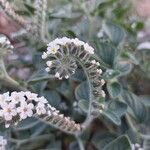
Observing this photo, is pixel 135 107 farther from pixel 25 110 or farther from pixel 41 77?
pixel 25 110

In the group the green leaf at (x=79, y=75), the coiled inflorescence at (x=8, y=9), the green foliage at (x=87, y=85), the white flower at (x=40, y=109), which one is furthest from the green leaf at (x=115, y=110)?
the coiled inflorescence at (x=8, y=9)

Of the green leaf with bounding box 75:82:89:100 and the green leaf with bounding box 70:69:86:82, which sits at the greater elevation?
the green leaf with bounding box 70:69:86:82

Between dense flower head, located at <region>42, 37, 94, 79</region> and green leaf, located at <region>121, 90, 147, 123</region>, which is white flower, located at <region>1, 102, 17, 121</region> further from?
green leaf, located at <region>121, 90, 147, 123</region>

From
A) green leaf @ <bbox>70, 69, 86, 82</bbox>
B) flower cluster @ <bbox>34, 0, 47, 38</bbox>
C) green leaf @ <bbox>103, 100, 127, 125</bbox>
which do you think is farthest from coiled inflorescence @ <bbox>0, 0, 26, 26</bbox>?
green leaf @ <bbox>103, 100, 127, 125</bbox>

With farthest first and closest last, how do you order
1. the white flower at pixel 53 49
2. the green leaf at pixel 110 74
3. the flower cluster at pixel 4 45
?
the green leaf at pixel 110 74, the flower cluster at pixel 4 45, the white flower at pixel 53 49

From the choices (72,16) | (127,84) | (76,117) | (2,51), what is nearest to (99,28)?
(72,16)

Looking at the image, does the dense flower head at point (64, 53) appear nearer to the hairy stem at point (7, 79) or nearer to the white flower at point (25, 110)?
the white flower at point (25, 110)
